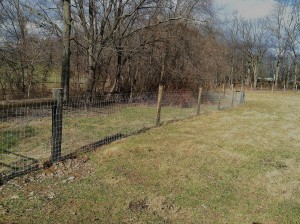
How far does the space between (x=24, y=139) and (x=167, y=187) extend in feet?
14.1

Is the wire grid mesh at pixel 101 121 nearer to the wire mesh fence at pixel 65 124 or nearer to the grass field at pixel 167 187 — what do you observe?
the wire mesh fence at pixel 65 124

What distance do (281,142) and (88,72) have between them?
32.8 feet

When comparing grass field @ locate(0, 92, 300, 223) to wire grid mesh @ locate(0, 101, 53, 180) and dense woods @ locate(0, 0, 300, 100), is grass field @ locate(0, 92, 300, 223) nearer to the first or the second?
wire grid mesh @ locate(0, 101, 53, 180)

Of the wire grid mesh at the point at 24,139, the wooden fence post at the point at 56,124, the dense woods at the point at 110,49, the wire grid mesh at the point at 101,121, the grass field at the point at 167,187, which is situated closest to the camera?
the grass field at the point at 167,187

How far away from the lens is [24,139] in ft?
24.6

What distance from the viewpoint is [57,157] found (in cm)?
566

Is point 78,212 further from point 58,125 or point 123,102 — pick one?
point 123,102

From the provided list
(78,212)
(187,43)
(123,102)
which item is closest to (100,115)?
(123,102)

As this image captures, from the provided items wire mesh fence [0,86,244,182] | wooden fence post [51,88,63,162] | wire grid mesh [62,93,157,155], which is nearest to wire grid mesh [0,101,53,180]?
wire mesh fence [0,86,244,182]

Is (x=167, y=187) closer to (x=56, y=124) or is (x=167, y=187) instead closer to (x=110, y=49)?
(x=56, y=124)

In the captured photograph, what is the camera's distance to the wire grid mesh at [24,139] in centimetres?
538

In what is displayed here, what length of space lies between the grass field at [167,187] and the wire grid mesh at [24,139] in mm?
Answer: 655

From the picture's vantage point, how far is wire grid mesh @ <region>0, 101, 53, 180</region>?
17.6ft

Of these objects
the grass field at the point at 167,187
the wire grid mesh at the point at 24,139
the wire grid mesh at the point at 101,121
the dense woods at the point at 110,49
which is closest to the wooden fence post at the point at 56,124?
the wire grid mesh at the point at 24,139
